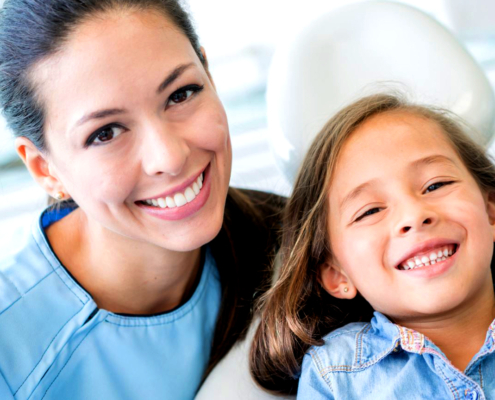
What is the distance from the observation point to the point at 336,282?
1.40 metres

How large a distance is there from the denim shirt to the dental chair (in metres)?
0.48

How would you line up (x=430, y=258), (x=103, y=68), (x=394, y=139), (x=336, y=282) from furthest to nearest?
(x=336, y=282) < (x=394, y=139) < (x=430, y=258) < (x=103, y=68)

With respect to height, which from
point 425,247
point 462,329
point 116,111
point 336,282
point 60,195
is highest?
point 116,111

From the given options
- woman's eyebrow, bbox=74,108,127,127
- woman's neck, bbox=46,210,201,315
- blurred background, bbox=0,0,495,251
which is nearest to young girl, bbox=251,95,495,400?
woman's neck, bbox=46,210,201,315

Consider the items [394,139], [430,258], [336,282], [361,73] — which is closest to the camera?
[430,258]

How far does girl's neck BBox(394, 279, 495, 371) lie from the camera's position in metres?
1.26

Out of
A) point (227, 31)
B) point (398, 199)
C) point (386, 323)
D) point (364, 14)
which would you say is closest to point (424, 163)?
point (398, 199)

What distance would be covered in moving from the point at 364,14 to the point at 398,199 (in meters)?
0.62

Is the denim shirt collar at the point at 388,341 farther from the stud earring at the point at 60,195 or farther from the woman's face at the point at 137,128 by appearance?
the stud earring at the point at 60,195

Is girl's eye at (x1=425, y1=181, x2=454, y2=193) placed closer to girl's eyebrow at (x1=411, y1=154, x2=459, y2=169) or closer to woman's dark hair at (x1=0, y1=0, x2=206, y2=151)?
girl's eyebrow at (x1=411, y1=154, x2=459, y2=169)

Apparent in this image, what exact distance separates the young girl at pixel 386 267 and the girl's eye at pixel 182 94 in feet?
1.07

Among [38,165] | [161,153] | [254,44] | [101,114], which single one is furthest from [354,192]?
[254,44]

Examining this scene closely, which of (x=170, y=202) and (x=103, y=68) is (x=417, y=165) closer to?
(x=170, y=202)

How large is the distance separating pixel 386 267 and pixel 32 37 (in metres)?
0.77
